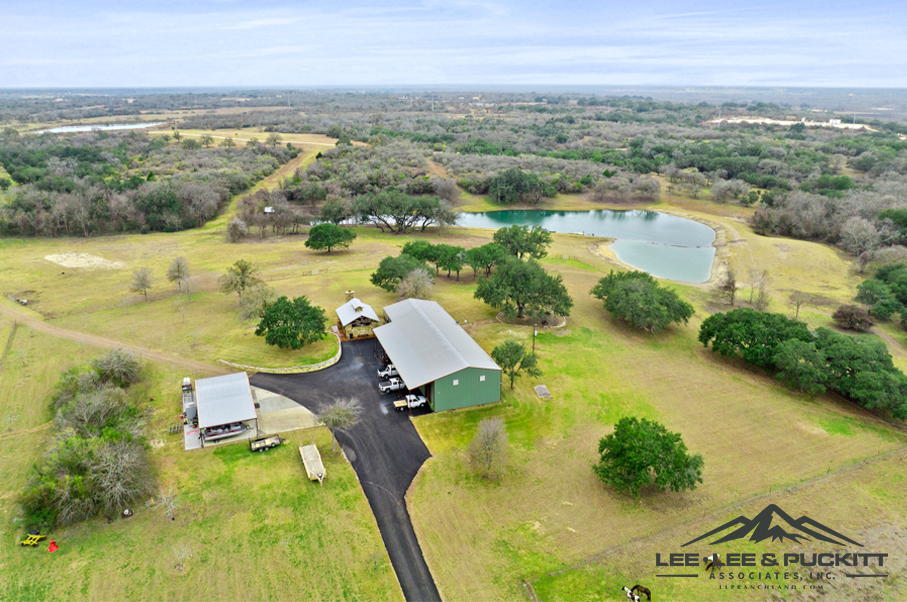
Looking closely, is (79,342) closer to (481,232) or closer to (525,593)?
(525,593)

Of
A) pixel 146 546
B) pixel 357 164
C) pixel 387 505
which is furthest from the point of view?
pixel 357 164

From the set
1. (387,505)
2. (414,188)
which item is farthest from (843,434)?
(414,188)

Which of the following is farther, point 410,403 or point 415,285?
point 415,285

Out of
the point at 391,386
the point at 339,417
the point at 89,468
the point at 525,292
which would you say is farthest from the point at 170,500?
the point at 525,292

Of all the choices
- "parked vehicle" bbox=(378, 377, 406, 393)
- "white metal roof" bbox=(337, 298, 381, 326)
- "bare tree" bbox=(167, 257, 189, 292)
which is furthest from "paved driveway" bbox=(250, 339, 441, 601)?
"bare tree" bbox=(167, 257, 189, 292)

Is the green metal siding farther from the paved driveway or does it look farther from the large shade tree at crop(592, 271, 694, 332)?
the large shade tree at crop(592, 271, 694, 332)

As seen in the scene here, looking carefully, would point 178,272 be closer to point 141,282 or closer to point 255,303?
point 141,282
